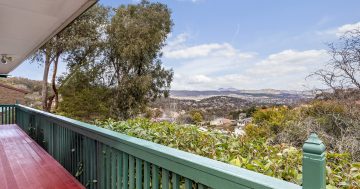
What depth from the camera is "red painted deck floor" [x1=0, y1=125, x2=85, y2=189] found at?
3.35m

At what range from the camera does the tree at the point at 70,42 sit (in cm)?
1603

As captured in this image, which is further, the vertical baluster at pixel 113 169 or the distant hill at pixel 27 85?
the distant hill at pixel 27 85

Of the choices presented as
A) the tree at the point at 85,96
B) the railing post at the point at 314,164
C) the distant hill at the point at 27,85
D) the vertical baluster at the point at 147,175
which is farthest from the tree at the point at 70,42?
the railing post at the point at 314,164

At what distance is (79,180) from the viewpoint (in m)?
3.34

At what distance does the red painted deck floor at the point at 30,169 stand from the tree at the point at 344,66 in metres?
7.15

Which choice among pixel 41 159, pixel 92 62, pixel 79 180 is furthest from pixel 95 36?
pixel 79 180

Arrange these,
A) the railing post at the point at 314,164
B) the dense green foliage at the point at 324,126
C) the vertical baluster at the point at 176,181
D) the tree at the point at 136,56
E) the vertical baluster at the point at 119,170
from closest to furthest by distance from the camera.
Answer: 1. the railing post at the point at 314,164
2. the vertical baluster at the point at 176,181
3. the vertical baluster at the point at 119,170
4. the dense green foliage at the point at 324,126
5. the tree at the point at 136,56

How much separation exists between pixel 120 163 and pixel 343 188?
5.21 feet

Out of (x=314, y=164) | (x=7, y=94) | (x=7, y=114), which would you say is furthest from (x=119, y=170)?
(x=7, y=94)

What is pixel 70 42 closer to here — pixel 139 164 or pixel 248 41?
pixel 139 164

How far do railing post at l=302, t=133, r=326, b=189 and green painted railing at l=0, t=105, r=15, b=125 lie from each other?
400 inches

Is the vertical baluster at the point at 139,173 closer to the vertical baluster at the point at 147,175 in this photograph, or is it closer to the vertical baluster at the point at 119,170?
the vertical baluster at the point at 147,175

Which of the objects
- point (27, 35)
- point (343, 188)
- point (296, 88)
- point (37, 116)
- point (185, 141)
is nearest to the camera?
point (343, 188)

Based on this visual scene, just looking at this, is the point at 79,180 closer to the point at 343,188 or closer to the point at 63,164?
the point at 63,164
